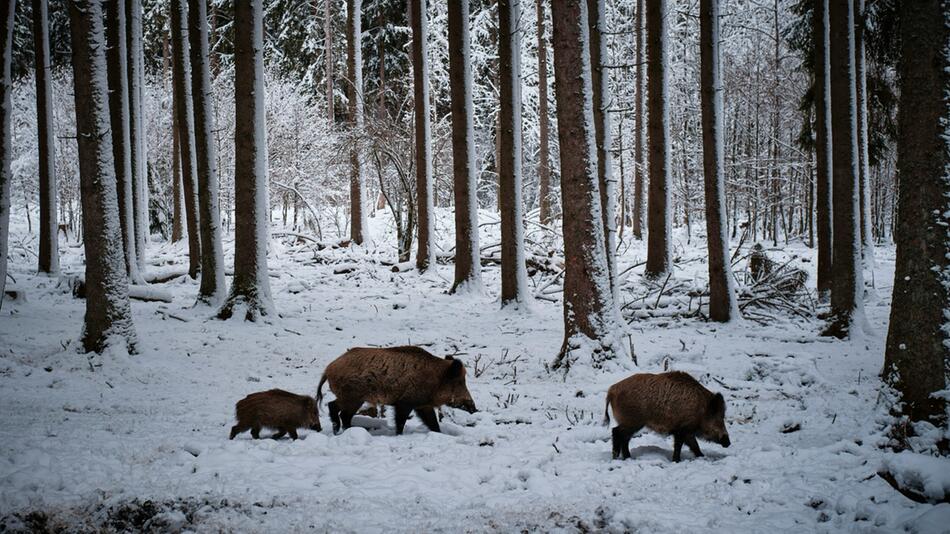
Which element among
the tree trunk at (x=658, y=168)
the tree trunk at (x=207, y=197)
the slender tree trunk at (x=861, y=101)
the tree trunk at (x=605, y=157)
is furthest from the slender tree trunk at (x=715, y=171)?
the tree trunk at (x=207, y=197)

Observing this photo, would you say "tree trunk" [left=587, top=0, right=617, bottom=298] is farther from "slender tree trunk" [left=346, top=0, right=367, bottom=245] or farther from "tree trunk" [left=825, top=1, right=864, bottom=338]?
"slender tree trunk" [left=346, top=0, right=367, bottom=245]

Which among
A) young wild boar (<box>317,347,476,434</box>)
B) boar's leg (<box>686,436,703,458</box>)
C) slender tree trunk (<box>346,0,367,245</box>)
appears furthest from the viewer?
slender tree trunk (<box>346,0,367,245</box>)

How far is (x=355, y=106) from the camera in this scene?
2069 centimetres

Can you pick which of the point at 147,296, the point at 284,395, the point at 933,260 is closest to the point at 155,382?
the point at 284,395

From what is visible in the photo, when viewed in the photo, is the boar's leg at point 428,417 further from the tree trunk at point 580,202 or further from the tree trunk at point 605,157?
the tree trunk at point 605,157

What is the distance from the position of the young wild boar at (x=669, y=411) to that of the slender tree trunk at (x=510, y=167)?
8322mm

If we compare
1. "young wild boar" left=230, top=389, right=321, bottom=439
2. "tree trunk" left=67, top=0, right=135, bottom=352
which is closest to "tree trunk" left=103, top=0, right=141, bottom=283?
"tree trunk" left=67, top=0, right=135, bottom=352

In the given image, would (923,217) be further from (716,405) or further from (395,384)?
(395,384)

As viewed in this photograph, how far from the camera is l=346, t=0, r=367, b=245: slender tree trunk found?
20.6m

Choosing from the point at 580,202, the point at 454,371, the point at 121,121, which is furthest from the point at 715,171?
the point at 121,121

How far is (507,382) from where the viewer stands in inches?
317

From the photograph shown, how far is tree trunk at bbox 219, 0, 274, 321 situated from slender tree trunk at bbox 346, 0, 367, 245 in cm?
829

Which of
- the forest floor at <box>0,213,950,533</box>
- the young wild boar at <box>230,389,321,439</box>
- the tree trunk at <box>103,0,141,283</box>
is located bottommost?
the forest floor at <box>0,213,950,533</box>

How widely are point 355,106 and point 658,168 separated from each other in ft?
35.5
